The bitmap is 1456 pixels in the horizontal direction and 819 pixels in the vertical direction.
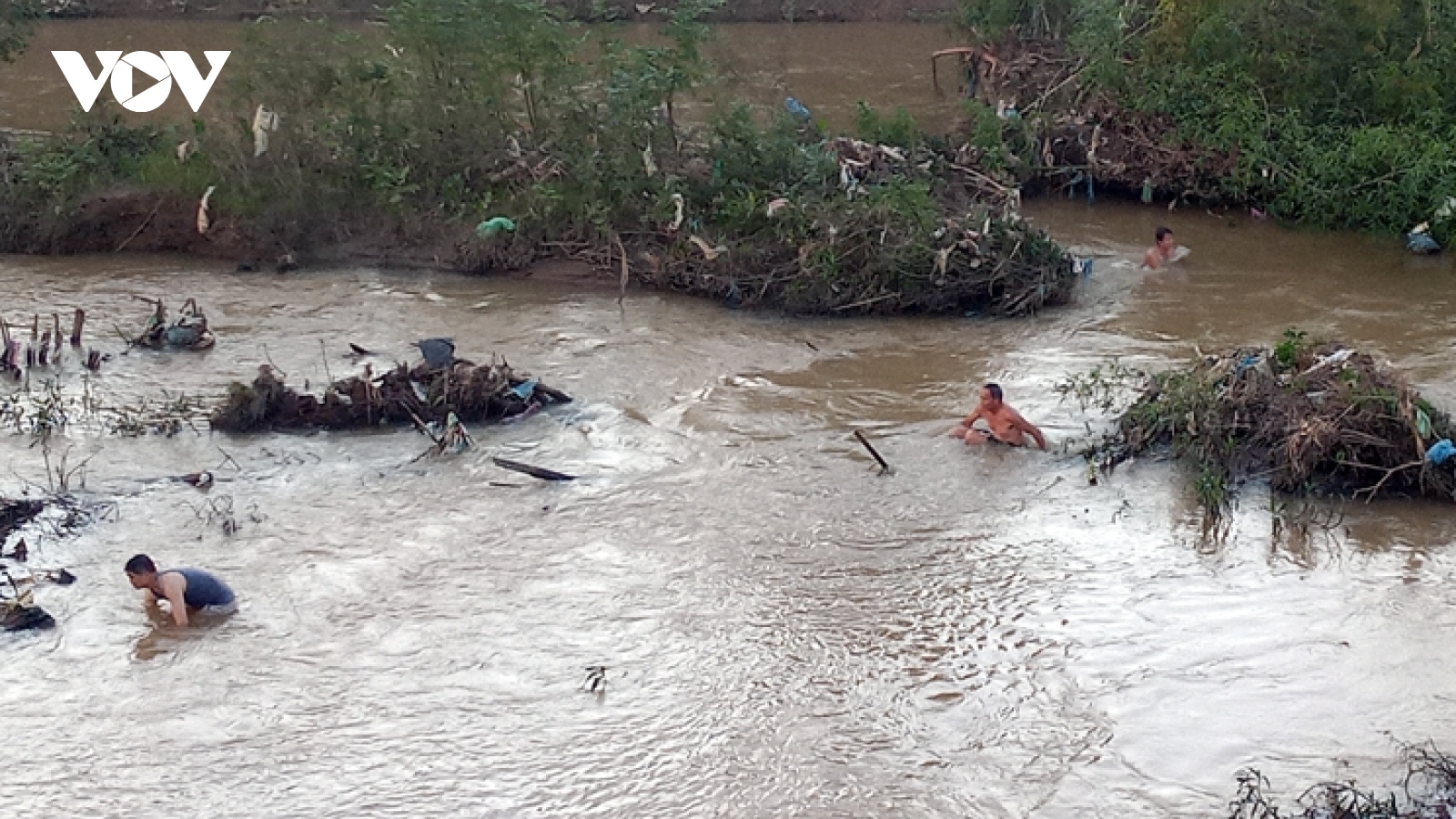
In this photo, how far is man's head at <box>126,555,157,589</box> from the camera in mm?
7709

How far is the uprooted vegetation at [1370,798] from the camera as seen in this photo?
5.80 metres

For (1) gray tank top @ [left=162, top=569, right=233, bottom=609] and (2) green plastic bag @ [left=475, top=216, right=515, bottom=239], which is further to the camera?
(2) green plastic bag @ [left=475, top=216, right=515, bottom=239]

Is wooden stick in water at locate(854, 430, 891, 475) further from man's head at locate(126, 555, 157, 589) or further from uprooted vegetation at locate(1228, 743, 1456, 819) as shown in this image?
man's head at locate(126, 555, 157, 589)

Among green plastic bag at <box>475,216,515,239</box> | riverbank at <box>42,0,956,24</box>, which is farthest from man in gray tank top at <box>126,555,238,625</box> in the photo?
riverbank at <box>42,0,956,24</box>

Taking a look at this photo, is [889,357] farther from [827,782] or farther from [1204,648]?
[827,782]

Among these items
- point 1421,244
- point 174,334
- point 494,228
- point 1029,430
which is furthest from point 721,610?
point 1421,244

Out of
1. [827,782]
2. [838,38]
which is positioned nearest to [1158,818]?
[827,782]

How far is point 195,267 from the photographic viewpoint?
546 inches

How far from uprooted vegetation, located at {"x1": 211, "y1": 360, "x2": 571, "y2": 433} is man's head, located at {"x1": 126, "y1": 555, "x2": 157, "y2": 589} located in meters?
2.57

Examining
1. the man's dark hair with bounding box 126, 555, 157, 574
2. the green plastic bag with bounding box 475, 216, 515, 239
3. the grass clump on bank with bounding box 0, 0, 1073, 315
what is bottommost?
the man's dark hair with bounding box 126, 555, 157, 574

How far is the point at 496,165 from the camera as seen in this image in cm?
1398

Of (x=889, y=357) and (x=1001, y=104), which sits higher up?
(x=1001, y=104)

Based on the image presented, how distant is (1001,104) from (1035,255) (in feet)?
13.9

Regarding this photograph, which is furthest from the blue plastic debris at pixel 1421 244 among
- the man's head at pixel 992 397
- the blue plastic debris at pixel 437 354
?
the blue plastic debris at pixel 437 354
